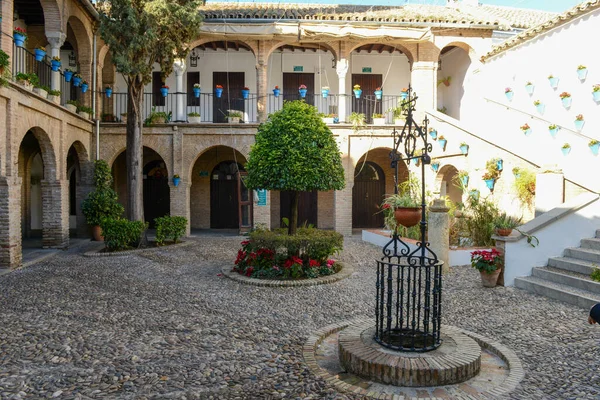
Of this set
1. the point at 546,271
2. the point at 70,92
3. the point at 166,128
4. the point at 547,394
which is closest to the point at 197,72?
the point at 166,128

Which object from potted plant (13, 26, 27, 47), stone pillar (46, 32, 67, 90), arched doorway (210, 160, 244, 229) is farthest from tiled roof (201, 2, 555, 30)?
potted plant (13, 26, 27, 47)

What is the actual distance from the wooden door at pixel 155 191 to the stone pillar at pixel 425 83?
9.66 meters

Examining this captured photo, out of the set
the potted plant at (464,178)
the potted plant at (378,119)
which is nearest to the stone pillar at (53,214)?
the potted plant at (378,119)

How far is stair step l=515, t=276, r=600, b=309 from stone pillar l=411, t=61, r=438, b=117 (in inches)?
345

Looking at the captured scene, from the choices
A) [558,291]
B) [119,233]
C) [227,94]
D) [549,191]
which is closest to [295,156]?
[558,291]

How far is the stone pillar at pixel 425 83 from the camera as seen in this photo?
14.3 m

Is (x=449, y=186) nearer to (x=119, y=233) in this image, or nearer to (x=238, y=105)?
(x=238, y=105)

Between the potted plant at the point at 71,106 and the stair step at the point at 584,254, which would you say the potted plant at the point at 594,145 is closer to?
the stair step at the point at 584,254

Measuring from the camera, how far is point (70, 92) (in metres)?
14.8

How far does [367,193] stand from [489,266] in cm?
999

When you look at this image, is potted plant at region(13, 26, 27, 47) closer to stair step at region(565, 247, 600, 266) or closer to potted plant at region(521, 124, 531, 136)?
stair step at region(565, 247, 600, 266)

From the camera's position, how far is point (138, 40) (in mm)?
10391

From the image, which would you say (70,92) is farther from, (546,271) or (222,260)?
(546,271)

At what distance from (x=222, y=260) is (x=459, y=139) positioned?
24.2 feet
